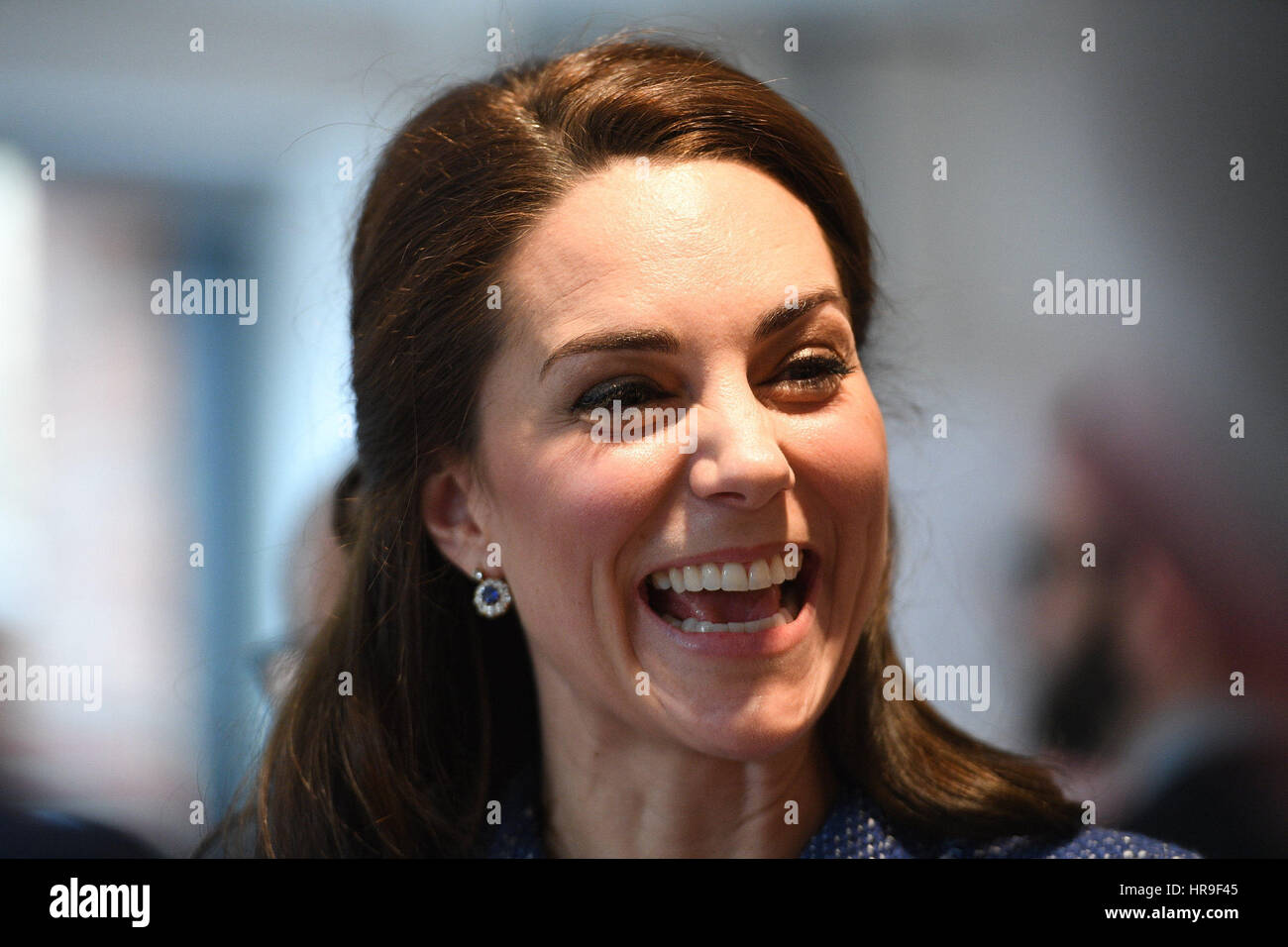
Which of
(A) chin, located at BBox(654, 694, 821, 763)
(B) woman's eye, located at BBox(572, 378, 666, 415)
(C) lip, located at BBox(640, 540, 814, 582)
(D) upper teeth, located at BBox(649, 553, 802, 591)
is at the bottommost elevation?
(A) chin, located at BBox(654, 694, 821, 763)

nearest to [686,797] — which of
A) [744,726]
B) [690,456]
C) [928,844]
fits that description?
[744,726]

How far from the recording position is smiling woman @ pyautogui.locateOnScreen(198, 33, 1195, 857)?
1.40m

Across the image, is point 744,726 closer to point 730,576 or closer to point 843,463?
point 730,576

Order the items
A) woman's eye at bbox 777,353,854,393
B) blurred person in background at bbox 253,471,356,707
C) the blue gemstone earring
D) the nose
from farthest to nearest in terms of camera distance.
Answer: blurred person in background at bbox 253,471,356,707, the blue gemstone earring, woman's eye at bbox 777,353,854,393, the nose

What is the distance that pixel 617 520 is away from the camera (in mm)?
1399

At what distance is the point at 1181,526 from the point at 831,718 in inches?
32.0

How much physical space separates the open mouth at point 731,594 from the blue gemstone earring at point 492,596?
0.23 metres

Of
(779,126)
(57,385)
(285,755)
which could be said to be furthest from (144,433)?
(779,126)

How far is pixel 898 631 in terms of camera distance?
1.88m

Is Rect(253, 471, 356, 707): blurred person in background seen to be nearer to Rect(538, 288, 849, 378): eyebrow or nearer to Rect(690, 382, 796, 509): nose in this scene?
Rect(538, 288, 849, 378): eyebrow

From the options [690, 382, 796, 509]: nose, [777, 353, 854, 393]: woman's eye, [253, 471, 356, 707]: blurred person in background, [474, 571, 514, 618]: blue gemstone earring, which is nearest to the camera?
[690, 382, 796, 509]: nose

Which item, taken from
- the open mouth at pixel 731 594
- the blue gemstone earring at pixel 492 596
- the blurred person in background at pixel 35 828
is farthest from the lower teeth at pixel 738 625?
the blurred person in background at pixel 35 828

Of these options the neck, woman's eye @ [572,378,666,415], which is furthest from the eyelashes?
the neck

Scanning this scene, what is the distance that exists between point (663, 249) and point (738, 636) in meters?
0.52
